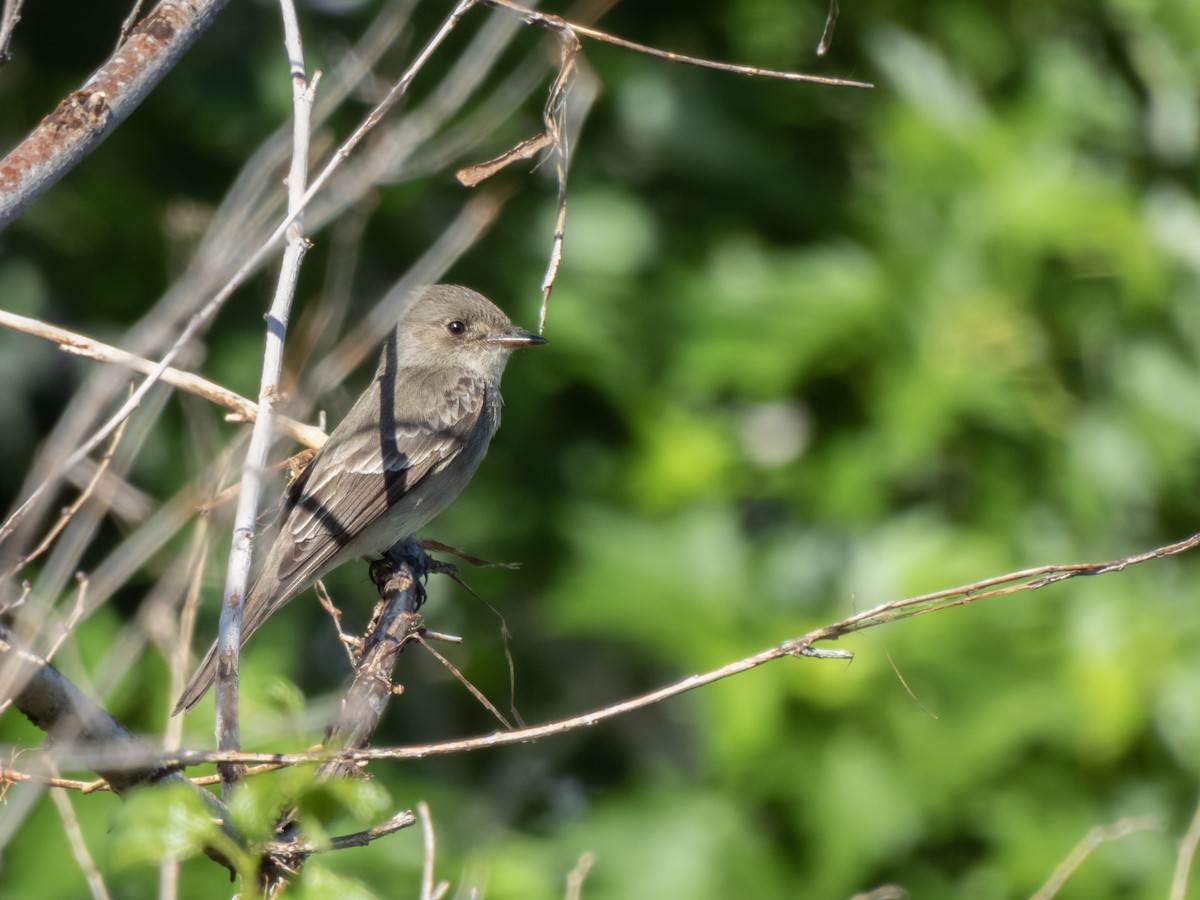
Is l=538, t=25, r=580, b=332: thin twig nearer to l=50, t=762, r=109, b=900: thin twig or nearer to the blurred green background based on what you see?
l=50, t=762, r=109, b=900: thin twig

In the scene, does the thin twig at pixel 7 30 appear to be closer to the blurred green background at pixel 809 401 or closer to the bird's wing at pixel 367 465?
the bird's wing at pixel 367 465

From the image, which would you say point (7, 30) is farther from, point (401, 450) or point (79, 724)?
point (401, 450)

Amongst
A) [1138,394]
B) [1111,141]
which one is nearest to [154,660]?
[1138,394]

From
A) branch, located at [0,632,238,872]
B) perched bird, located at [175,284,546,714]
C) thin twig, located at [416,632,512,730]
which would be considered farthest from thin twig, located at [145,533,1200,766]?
perched bird, located at [175,284,546,714]

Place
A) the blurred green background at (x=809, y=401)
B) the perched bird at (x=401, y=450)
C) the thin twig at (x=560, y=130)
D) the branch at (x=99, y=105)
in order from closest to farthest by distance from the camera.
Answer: the branch at (x=99, y=105) → the thin twig at (x=560, y=130) → the perched bird at (x=401, y=450) → the blurred green background at (x=809, y=401)

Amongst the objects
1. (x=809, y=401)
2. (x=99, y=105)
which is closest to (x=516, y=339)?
(x=809, y=401)

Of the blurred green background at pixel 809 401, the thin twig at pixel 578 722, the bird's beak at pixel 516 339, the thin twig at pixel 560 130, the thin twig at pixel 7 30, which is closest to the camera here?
the thin twig at pixel 578 722

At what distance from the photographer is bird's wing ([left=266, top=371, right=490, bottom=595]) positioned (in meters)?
4.64

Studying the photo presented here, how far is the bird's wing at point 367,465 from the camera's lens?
15.2 feet

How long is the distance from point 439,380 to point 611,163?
141 centimetres

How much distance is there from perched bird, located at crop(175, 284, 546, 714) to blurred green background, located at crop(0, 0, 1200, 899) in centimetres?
38

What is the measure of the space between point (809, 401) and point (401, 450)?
1.84m

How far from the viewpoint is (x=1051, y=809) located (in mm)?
5496

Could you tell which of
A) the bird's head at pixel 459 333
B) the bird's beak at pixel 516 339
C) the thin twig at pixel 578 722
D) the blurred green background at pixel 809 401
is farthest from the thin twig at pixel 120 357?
the blurred green background at pixel 809 401
